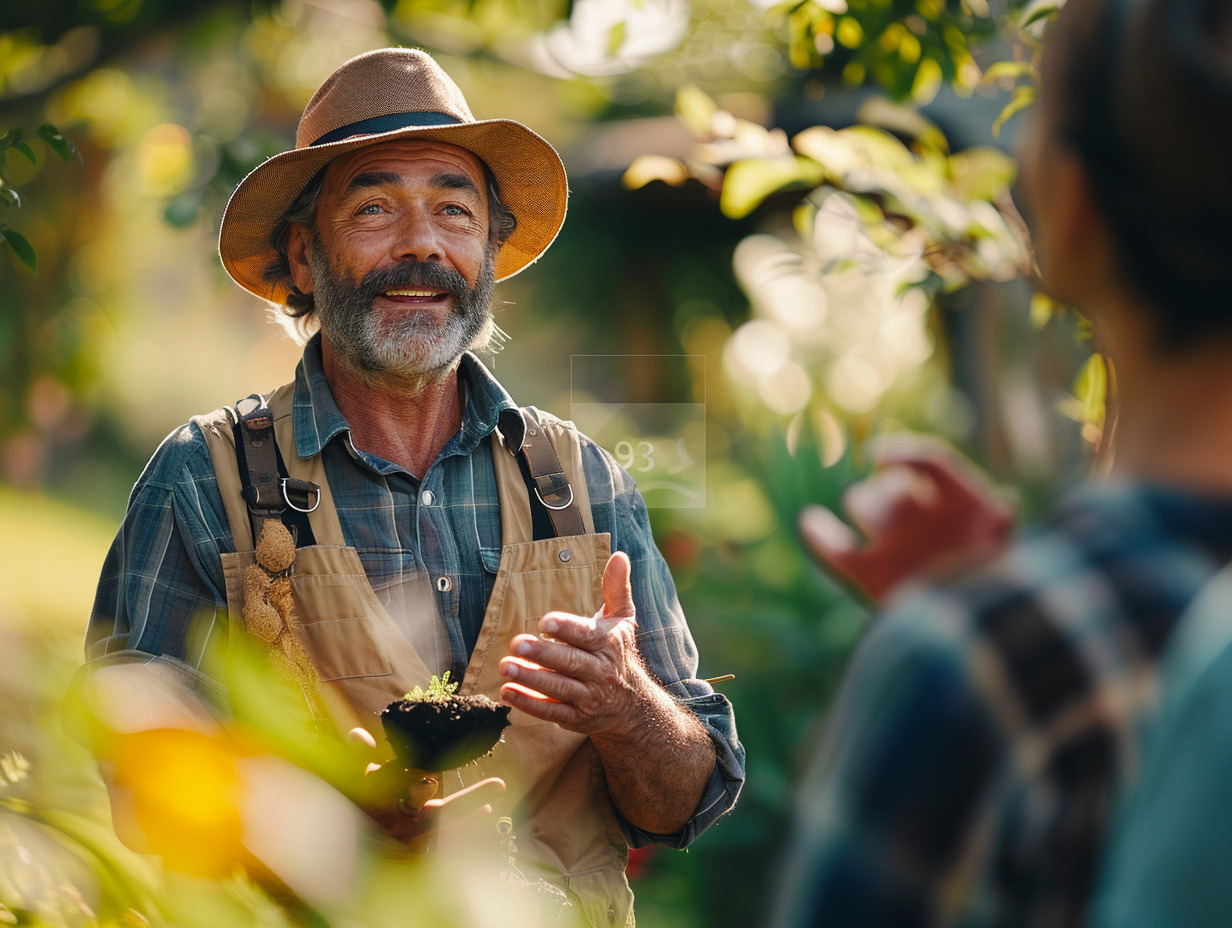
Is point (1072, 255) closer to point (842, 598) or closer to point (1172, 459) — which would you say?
point (1172, 459)

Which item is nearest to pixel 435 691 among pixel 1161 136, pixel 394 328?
pixel 394 328

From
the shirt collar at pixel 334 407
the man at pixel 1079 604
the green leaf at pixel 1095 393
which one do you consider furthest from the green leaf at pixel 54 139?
the green leaf at pixel 1095 393

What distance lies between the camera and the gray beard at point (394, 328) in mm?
2100

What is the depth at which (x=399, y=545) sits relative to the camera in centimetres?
197

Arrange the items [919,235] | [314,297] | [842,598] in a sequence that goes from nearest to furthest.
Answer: [314,297] < [919,235] < [842,598]

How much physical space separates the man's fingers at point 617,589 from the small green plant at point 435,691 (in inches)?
10.6

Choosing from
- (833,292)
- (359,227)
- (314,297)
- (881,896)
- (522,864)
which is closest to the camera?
(881,896)

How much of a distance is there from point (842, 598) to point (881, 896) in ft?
12.6

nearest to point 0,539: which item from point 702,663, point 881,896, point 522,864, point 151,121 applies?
point 881,896

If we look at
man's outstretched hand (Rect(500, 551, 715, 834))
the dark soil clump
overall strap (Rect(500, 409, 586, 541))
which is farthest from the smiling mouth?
the dark soil clump

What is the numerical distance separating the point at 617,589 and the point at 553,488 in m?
0.39

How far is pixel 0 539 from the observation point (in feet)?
2.82

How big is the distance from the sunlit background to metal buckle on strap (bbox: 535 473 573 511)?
0.75 meters

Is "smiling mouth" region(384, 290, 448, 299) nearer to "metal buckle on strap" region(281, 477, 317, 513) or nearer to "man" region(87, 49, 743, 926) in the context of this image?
"man" region(87, 49, 743, 926)
